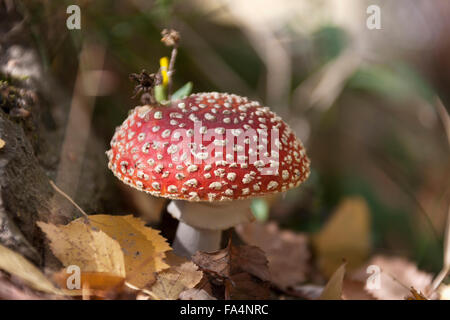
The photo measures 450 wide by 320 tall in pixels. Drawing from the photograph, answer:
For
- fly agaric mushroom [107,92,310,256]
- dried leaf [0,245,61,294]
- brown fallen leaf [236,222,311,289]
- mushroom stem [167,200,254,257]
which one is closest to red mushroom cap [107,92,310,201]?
fly agaric mushroom [107,92,310,256]

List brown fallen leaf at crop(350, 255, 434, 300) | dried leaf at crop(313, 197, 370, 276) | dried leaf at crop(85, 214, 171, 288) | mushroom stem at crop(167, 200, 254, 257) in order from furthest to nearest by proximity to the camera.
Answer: dried leaf at crop(313, 197, 370, 276), brown fallen leaf at crop(350, 255, 434, 300), mushroom stem at crop(167, 200, 254, 257), dried leaf at crop(85, 214, 171, 288)

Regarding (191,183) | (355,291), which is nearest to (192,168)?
(191,183)

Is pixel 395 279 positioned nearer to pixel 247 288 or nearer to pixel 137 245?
pixel 247 288

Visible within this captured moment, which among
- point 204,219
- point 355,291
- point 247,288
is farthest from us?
point 355,291

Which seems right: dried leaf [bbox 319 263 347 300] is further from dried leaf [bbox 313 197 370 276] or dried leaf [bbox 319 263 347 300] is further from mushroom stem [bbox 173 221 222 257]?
dried leaf [bbox 313 197 370 276]

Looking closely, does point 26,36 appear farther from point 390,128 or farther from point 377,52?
point 390,128

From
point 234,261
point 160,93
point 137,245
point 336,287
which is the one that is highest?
point 160,93
